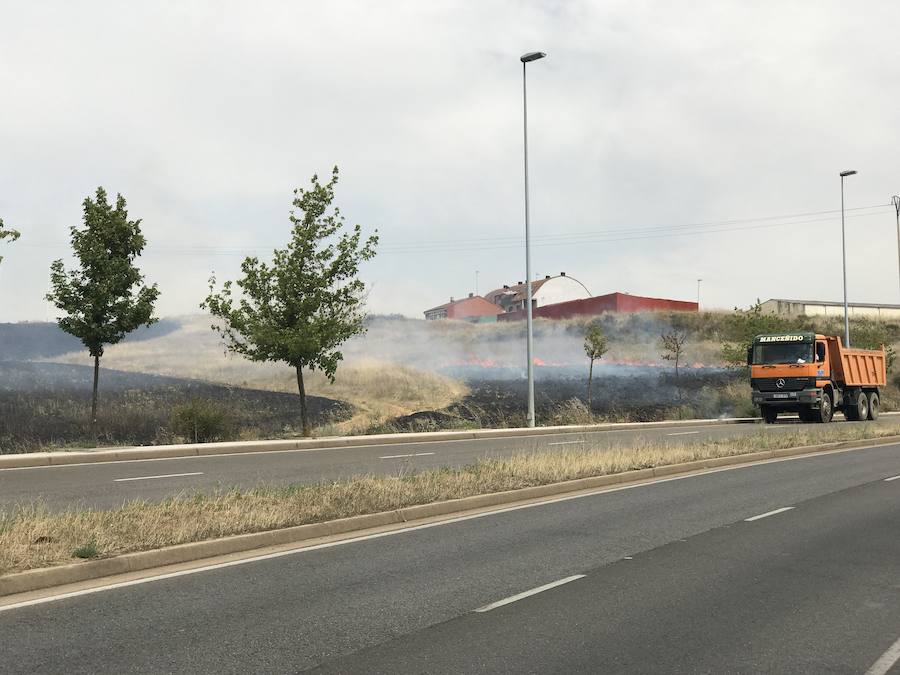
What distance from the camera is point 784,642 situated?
18.0 ft

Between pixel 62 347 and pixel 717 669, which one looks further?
pixel 62 347

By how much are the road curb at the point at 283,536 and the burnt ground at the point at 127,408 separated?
13.5 metres

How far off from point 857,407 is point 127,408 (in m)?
29.8

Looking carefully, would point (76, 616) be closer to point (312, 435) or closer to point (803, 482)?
point (803, 482)

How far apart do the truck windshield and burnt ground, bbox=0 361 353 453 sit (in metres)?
16.7

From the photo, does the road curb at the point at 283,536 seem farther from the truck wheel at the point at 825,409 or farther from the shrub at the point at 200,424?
the truck wheel at the point at 825,409

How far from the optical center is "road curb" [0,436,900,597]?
23.1 feet

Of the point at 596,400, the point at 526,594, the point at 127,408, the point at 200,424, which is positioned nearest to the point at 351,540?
the point at 526,594

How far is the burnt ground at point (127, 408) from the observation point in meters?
24.6

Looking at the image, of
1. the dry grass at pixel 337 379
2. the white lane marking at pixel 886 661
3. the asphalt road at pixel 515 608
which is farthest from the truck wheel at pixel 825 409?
the white lane marking at pixel 886 661

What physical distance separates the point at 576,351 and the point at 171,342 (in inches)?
1379

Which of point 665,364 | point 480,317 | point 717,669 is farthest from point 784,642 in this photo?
point 480,317

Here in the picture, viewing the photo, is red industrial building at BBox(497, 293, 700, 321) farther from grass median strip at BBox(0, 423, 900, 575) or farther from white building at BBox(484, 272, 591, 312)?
grass median strip at BBox(0, 423, 900, 575)

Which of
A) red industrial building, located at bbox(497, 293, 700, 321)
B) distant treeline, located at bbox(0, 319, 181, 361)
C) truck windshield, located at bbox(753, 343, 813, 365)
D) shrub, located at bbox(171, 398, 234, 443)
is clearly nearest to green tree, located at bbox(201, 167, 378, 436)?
shrub, located at bbox(171, 398, 234, 443)
